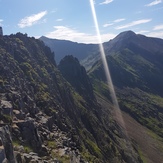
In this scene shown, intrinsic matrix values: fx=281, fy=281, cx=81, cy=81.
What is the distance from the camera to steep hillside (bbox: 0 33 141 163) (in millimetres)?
51250

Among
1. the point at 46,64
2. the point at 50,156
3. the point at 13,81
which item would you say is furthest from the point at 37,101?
the point at 46,64

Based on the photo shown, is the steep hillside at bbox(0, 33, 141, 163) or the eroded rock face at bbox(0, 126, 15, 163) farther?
the steep hillside at bbox(0, 33, 141, 163)

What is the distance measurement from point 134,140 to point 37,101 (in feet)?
390

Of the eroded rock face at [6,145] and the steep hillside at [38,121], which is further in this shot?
the steep hillside at [38,121]

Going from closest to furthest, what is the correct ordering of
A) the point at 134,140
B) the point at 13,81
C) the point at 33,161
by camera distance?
the point at 33,161 < the point at 13,81 < the point at 134,140

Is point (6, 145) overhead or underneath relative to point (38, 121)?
overhead

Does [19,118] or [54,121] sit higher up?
[19,118]

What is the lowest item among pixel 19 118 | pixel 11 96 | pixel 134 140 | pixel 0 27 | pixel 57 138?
pixel 134 140

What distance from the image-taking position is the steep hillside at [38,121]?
5125 centimetres

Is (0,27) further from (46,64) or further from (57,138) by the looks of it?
(57,138)

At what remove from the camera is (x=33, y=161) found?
4278cm

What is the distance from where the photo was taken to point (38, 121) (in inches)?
2753

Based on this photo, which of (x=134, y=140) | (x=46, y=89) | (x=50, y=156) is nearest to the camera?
(x=50, y=156)

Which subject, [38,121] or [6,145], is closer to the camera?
[6,145]
